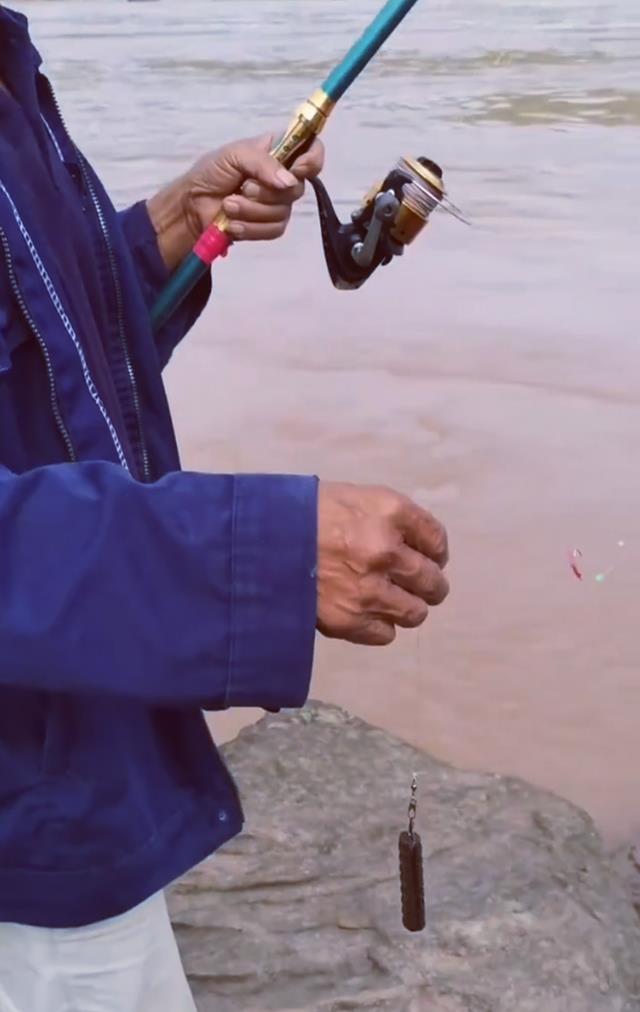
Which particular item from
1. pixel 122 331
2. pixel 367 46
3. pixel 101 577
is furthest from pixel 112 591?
pixel 367 46

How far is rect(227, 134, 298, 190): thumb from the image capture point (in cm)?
149

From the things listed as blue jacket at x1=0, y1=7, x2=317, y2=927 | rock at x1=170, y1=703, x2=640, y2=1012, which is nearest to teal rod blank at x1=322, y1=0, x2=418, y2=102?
blue jacket at x1=0, y1=7, x2=317, y2=927

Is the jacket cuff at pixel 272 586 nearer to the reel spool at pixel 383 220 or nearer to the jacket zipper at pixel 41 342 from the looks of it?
the jacket zipper at pixel 41 342

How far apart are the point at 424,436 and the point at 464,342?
29.8 inches

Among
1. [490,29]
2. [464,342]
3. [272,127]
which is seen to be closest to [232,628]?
[464,342]

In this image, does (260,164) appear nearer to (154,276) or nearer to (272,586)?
(154,276)

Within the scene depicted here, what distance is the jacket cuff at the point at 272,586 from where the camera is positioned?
86 centimetres

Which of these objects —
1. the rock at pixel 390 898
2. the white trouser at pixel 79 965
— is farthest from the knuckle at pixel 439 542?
the rock at pixel 390 898

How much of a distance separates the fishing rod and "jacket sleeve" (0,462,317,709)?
658 mm

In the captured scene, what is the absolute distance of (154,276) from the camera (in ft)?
5.15

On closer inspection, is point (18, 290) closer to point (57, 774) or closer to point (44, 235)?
point (44, 235)

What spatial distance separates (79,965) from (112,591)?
1.57 feet

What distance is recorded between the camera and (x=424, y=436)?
416 cm

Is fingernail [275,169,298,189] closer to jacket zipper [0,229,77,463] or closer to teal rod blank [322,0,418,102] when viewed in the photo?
teal rod blank [322,0,418,102]
